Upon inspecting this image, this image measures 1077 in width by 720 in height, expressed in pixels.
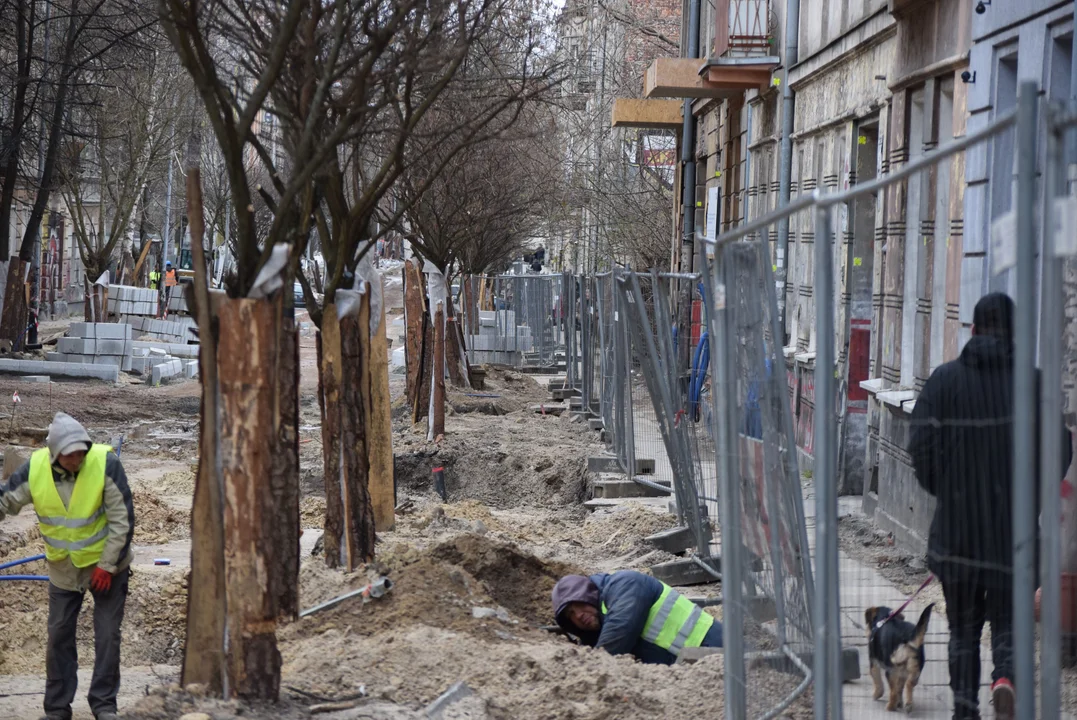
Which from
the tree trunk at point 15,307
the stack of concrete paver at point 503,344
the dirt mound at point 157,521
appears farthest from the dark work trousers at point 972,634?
the stack of concrete paver at point 503,344

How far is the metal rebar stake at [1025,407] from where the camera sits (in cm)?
267

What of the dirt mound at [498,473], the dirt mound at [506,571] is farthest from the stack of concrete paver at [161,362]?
the dirt mound at [506,571]

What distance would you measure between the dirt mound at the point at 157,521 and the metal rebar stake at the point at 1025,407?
8930 mm

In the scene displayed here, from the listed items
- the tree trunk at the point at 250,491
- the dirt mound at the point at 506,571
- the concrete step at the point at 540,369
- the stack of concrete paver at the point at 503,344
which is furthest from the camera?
the stack of concrete paver at the point at 503,344

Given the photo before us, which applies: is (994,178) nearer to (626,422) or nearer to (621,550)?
(621,550)

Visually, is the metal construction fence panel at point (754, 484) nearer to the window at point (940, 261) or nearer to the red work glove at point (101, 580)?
the window at point (940, 261)

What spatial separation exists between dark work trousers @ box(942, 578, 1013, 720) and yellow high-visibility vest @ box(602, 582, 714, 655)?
12.3ft

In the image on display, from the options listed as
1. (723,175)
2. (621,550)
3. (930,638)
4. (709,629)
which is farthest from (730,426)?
(723,175)

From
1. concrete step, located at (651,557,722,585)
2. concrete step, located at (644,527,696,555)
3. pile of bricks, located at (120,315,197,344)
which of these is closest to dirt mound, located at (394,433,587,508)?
concrete step, located at (644,527,696,555)

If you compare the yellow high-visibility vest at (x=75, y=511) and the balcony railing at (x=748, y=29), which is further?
the balcony railing at (x=748, y=29)

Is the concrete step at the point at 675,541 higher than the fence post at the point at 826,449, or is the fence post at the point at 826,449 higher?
the fence post at the point at 826,449

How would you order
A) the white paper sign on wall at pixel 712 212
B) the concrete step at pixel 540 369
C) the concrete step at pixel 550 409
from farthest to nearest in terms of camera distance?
the concrete step at pixel 540 369 → the concrete step at pixel 550 409 → the white paper sign on wall at pixel 712 212

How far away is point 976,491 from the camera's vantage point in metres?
3.09

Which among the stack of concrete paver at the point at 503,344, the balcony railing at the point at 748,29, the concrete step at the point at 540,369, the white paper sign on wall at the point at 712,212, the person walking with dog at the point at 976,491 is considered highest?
the balcony railing at the point at 748,29
